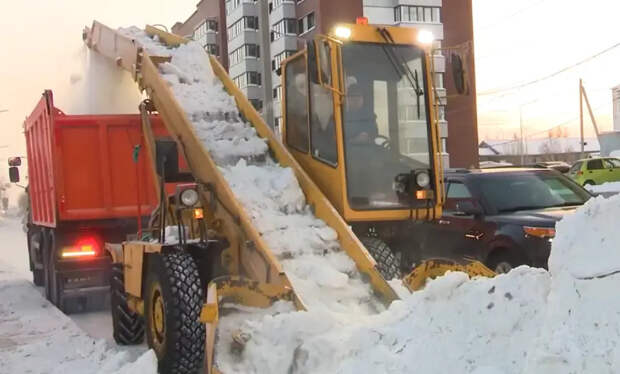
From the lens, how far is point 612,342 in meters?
2.94

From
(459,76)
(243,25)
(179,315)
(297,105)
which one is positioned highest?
(243,25)

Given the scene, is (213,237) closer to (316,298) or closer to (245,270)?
(245,270)

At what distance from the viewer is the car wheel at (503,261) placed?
25.1 ft

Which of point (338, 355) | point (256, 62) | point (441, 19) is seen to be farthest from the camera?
point (256, 62)

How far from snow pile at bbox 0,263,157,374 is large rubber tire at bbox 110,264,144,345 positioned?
0.19 m

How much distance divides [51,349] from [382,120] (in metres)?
4.20

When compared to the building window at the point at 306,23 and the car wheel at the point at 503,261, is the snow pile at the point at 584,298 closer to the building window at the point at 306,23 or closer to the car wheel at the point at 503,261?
the car wheel at the point at 503,261

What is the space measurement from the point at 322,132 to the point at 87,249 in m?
4.67

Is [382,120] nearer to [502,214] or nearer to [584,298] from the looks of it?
[502,214]

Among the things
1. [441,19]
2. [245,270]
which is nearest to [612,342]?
[245,270]

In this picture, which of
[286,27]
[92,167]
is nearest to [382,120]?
[92,167]

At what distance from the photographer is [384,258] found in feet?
19.6

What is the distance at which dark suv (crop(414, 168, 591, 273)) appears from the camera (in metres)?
7.54

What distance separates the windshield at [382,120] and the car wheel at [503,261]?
85.7 inches
